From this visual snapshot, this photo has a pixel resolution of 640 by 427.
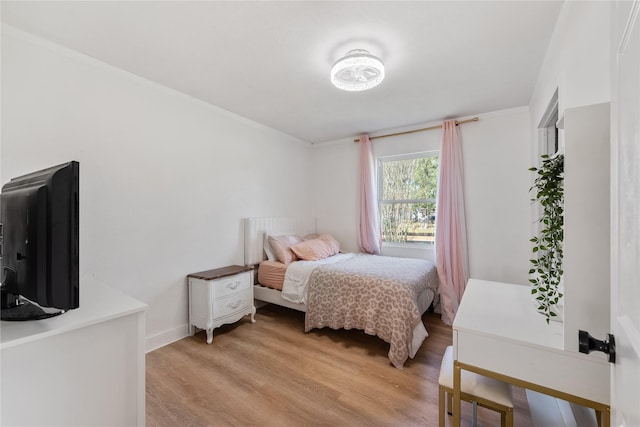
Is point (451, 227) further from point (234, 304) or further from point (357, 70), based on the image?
point (234, 304)

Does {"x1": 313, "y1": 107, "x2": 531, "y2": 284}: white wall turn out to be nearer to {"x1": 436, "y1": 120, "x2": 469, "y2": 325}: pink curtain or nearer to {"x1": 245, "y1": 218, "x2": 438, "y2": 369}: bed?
{"x1": 436, "y1": 120, "x2": 469, "y2": 325}: pink curtain

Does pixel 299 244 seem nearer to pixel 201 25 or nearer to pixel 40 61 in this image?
pixel 201 25

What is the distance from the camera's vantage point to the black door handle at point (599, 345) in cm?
62

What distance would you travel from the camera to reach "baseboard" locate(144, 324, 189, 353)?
91.6 inches

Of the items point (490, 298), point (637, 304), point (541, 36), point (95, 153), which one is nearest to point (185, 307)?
point (95, 153)

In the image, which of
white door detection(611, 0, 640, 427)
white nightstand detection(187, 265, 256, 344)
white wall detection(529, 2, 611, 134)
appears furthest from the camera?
white nightstand detection(187, 265, 256, 344)

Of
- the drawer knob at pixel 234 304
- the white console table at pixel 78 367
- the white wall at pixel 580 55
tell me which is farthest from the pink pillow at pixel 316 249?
the white wall at pixel 580 55

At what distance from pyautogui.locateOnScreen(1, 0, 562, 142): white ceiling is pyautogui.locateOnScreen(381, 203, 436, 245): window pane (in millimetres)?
1416

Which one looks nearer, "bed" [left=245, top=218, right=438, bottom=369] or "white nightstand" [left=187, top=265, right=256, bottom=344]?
"bed" [left=245, top=218, right=438, bottom=369]

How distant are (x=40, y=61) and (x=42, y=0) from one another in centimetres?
50

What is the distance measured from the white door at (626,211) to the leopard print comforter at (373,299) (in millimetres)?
1551

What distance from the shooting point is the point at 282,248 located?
3.21 metres

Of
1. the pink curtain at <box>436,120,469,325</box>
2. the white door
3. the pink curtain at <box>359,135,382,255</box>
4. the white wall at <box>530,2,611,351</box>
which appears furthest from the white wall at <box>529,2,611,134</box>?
the pink curtain at <box>359,135,382,255</box>

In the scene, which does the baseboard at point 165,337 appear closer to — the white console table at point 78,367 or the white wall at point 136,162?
the white wall at point 136,162
